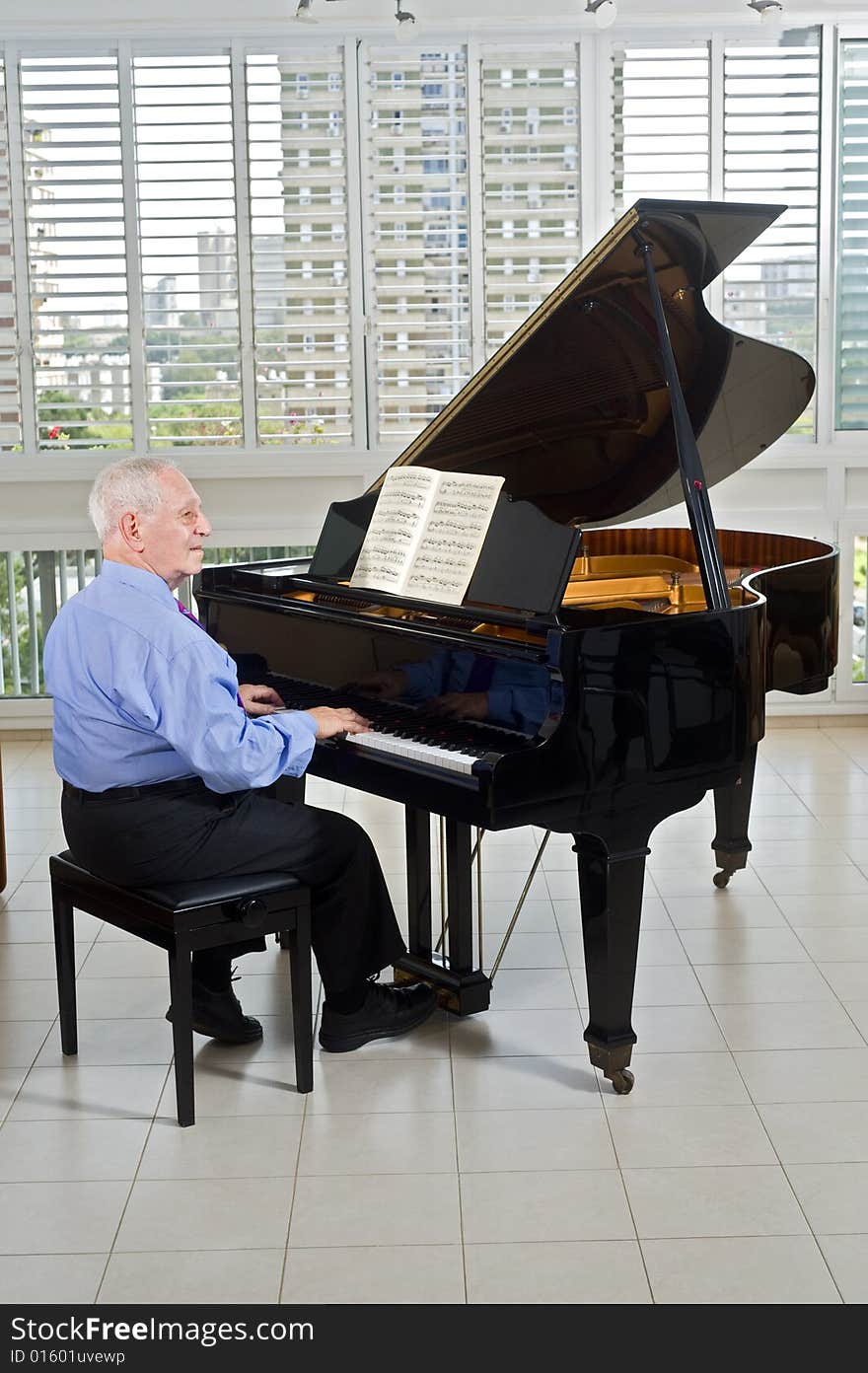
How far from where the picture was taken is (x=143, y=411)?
5969 millimetres

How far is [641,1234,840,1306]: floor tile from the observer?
220 centimetres

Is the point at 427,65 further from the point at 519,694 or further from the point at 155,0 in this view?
the point at 519,694

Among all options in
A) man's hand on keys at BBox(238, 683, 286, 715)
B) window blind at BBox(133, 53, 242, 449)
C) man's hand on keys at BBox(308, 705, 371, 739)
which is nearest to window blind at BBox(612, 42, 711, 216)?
window blind at BBox(133, 53, 242, 449)

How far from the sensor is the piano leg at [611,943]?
2.81 m

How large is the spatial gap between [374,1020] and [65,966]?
2.14 ft

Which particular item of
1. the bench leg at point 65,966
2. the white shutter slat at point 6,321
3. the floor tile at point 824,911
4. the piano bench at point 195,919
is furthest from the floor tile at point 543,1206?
the white shutter slat at point 6,321

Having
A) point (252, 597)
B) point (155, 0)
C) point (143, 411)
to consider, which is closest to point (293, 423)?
point (143, 411)

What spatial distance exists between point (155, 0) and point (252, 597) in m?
3.28

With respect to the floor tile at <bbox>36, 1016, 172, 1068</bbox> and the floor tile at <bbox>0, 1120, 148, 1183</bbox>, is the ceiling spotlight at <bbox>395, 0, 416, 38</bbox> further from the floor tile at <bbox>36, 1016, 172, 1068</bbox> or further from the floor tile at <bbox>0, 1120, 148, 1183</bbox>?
the floor tile at <bbox>0, 1120, 148, 1183</bbox>

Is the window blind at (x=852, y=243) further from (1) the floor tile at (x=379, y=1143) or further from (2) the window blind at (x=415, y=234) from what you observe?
(1) the floor tile at (x=379, y=1143)

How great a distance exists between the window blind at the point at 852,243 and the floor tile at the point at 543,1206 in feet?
13.8

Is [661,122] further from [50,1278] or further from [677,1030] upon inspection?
[50,1278]
